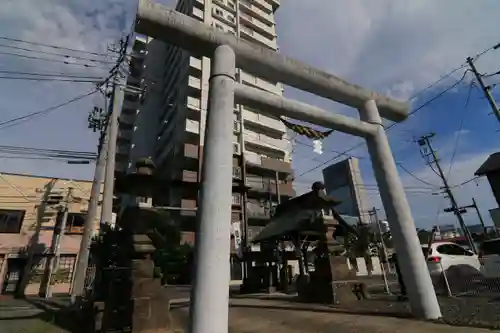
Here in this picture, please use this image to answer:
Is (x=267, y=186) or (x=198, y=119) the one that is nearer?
(x=198, y=119)

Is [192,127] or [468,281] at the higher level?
[192,127]

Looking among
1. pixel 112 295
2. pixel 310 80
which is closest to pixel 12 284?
pixel 112 295

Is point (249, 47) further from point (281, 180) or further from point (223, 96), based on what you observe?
point (281, 180)

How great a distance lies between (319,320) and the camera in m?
5.60

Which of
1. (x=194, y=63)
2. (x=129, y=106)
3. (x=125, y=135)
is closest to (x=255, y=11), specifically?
(x=194, y=63)

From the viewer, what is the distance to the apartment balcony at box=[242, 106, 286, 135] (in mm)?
41000

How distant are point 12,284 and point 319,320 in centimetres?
2299

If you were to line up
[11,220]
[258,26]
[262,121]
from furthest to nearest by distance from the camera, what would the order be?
[258,26], [262,121], [11,220]

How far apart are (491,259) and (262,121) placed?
35.0 metres

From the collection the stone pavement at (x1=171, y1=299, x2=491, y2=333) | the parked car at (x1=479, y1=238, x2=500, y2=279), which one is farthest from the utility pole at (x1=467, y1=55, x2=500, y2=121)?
the stone pavement at (x1=171, y1=299, x2=491, y2=333)

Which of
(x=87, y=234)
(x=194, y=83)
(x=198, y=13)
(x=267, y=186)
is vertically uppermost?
(x=198, y=13)

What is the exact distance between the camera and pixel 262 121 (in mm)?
42188

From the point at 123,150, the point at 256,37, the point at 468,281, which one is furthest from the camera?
the point at 256,37

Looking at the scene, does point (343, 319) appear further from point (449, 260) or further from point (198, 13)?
point (198, 13)
